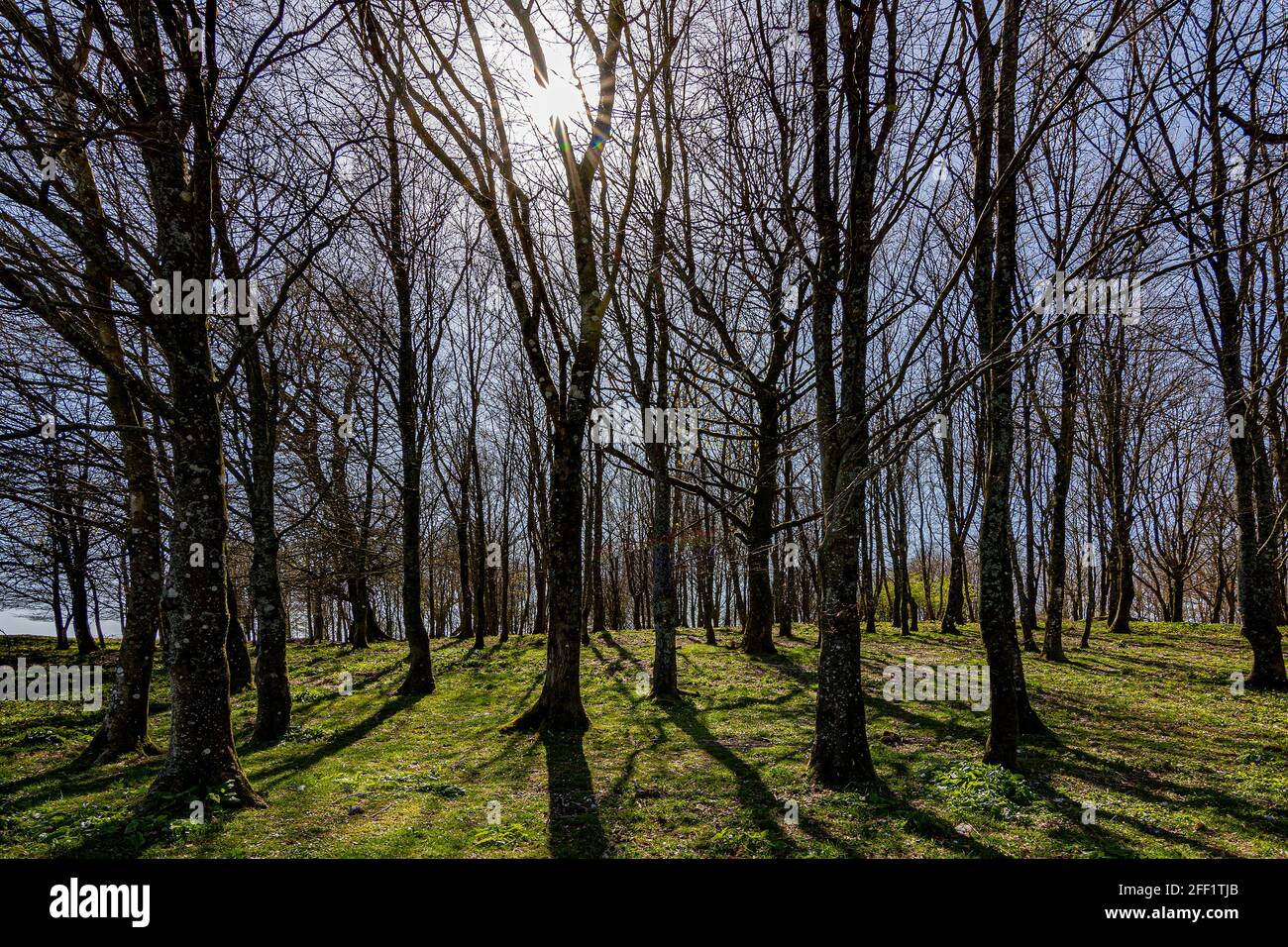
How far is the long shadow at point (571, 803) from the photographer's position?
547cm

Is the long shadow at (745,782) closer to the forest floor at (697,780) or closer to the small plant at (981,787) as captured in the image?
the forest floor at (697,780)

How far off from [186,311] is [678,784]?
7.01 meters

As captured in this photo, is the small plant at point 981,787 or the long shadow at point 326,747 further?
the long shadow at point 326,747

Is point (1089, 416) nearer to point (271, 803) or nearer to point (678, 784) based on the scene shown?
point (678, 784)

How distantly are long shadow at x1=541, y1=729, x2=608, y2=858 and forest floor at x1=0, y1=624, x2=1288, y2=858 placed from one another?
0.09 feet

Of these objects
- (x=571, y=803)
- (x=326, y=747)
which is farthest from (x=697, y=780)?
(x=326, y=747)

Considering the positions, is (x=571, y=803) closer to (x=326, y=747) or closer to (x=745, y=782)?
(x=745, y=782)

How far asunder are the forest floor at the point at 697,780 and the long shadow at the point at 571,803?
3cm

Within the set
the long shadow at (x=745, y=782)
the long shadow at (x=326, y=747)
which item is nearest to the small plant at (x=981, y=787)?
the long shadow at (x=745, y=782)

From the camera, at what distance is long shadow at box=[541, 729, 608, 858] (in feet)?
17.9

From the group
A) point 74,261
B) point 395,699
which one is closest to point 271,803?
point 395,699

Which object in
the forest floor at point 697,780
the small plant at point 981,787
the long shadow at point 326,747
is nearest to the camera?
the forest floor at point 697,780

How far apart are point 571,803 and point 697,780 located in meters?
1.57

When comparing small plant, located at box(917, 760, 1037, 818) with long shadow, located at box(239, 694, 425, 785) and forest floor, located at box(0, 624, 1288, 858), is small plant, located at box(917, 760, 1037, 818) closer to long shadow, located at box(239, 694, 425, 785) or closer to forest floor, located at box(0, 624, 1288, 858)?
forest floor, located at box(0, 624, 1288, 858)
